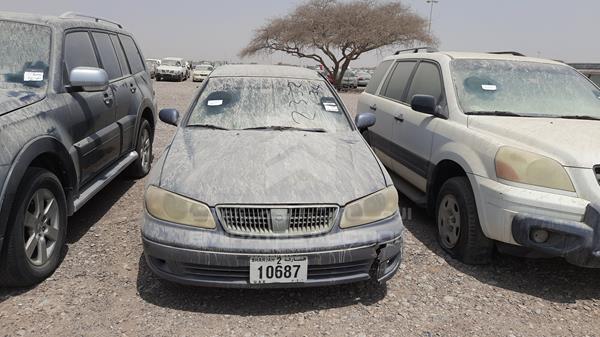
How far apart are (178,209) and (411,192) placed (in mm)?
2756

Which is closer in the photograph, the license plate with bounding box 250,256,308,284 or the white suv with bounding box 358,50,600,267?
the license plate with bounding box 250,256,308,284

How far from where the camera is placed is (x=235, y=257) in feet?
8.55

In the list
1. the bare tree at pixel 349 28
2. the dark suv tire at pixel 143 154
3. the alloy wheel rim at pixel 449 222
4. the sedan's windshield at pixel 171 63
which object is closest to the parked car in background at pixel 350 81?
the bare tree at pixel 349 28

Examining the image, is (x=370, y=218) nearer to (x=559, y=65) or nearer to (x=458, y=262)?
(x=458, y=262)

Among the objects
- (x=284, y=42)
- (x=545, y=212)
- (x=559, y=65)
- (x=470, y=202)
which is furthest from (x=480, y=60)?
(x=284, y=42)

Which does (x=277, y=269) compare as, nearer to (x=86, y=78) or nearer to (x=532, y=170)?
(x=532, y=170)

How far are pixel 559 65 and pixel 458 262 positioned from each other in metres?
2.52

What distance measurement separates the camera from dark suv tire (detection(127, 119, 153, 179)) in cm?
555

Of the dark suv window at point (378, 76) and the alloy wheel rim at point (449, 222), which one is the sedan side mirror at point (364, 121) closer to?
the alloy wheel rim at point (449, 222)

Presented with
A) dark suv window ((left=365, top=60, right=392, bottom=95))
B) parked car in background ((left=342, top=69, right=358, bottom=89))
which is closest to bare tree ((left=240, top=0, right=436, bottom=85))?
parked car in background ((left=342, top=69, right=358, bottom=89))

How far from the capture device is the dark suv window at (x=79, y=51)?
148 inches

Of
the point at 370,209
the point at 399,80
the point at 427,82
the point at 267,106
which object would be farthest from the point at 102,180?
the point at 399,80

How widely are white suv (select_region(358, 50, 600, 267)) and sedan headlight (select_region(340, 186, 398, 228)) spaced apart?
844 mm

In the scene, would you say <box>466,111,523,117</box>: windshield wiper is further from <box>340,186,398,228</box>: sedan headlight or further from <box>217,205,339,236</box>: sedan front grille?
<box>217,205,339,236</box>: sedan front grille
